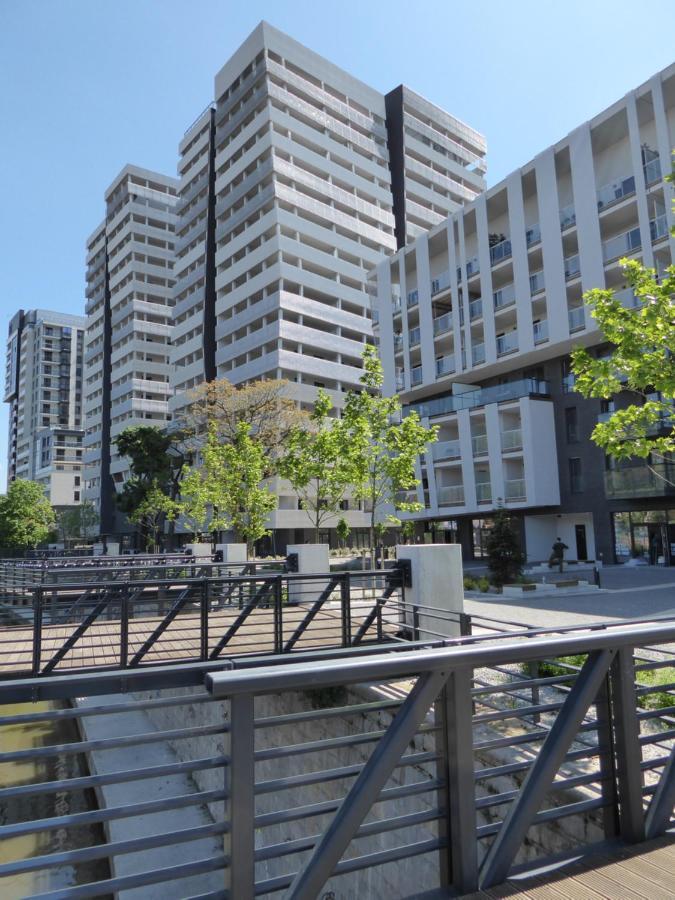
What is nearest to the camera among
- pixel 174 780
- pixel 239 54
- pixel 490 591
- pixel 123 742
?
pixel 123 742

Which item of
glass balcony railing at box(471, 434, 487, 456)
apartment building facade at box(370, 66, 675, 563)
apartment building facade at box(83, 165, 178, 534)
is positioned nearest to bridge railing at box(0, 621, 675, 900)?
apartment building facade at box(370, 66, 675, 563)

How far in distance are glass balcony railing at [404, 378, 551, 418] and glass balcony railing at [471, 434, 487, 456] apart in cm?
184

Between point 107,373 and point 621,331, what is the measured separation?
7937cm

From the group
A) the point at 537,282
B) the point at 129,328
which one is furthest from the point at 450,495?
the point at 129,328

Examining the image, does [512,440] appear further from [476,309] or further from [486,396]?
[476,309]

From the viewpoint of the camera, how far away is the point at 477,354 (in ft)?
125

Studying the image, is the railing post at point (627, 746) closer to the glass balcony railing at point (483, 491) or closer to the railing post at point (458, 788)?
the railing post at point (458, 788)

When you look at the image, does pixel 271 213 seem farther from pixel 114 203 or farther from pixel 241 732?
pixel 241 732

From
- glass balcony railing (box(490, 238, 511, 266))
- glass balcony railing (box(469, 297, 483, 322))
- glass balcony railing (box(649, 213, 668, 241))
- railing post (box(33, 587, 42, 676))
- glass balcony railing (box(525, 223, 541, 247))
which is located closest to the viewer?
railing post (box(33, 587, 42, 676))

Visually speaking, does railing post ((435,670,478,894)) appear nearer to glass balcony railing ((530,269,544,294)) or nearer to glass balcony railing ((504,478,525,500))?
glass balcony railing ((504,478,525,500))

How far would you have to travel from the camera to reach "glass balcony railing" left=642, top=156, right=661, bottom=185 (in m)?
29.7

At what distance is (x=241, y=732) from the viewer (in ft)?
7.48

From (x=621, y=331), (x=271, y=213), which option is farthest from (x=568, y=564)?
(x=271, y=213)

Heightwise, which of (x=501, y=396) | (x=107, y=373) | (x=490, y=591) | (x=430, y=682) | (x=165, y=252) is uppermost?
(x=165, y=252)
